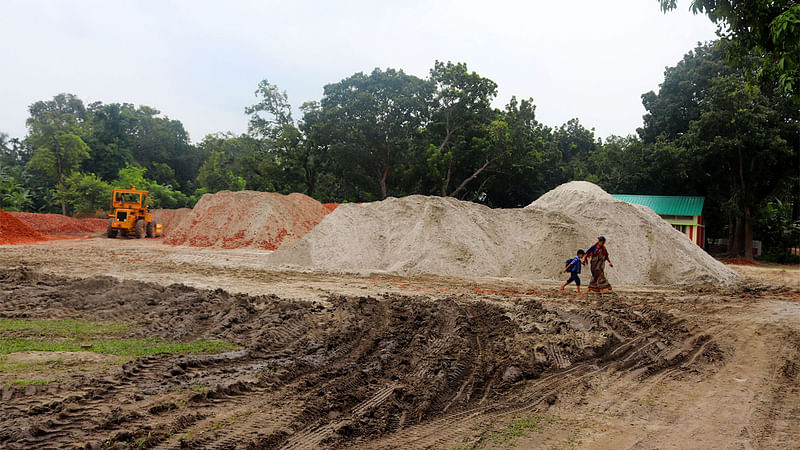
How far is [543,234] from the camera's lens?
15.6m

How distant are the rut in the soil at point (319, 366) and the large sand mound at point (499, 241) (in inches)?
212

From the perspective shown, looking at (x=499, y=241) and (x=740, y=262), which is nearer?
(x=499, y=241)

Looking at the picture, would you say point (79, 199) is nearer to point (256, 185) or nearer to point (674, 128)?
point (256, 185)

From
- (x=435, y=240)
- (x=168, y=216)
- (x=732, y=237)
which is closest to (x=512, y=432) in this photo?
(x=435, y=240)

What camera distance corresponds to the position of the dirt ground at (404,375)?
3.46m

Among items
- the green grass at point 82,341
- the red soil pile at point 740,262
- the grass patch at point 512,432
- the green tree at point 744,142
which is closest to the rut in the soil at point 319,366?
the grass patch at point 512,432

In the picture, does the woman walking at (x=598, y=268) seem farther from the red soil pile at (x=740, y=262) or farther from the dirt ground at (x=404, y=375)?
the red soil pile at (x=740, y=262)

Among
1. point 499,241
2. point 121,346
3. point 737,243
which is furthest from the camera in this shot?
point 737,243

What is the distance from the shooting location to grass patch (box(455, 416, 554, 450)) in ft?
11.1

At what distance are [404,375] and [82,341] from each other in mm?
4254

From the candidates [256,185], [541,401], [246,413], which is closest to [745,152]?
[541,401]

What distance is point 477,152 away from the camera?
101 feet

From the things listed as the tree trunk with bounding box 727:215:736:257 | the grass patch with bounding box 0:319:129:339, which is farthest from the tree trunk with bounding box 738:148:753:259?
the grass patch with bounding box 0:319:129:339

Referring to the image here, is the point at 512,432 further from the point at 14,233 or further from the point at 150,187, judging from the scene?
the point at 150,187
